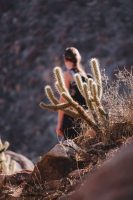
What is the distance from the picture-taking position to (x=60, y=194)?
148 inches

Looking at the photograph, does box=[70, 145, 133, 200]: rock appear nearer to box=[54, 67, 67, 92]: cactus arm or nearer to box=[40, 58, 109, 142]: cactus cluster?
box=[40, 58, 109, 142]: cactus cluster

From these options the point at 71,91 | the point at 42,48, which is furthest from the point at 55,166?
the point at 42,48

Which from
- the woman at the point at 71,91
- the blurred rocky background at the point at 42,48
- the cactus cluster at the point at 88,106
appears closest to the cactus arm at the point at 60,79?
the cactus cluster at the point at 88,106

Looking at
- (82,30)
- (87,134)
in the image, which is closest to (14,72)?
(82,30)

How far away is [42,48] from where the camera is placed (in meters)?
13.7

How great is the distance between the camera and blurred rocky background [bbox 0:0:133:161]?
12.5 metres

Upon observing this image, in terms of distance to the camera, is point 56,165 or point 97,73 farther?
point 97,73

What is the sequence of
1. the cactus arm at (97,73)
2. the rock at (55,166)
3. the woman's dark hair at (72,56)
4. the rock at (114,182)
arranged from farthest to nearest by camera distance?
the woman's dark hair at (72,56)
the cactus arm at (97,73)
the rock at (55,166)
the rock at (114,182)

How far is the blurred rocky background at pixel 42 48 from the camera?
1248 centimetres

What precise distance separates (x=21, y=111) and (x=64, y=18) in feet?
10.1

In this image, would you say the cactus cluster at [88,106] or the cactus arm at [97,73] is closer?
the cactus cluster at [88,106]

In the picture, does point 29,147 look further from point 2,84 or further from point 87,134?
point 87,134

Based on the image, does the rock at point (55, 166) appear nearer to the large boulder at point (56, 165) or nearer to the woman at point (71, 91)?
the large boulder at point (56, 165)

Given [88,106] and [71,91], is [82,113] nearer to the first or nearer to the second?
[88,106]
